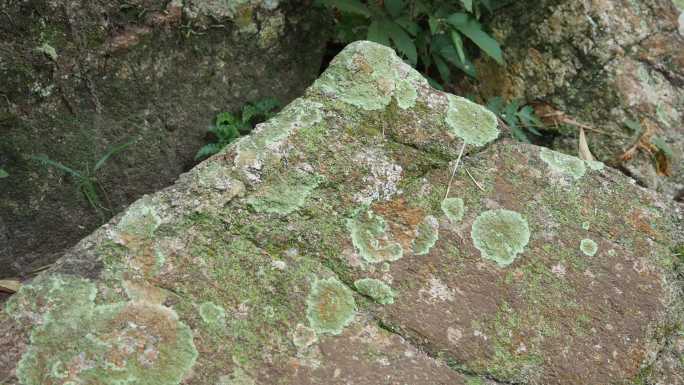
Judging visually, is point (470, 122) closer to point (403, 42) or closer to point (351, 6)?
point (403, 42)

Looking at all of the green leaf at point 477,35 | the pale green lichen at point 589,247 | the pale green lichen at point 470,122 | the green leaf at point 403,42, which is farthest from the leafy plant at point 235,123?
the pale green lichen at point 589,247

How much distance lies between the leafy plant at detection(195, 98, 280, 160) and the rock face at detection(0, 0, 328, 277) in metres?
0.05

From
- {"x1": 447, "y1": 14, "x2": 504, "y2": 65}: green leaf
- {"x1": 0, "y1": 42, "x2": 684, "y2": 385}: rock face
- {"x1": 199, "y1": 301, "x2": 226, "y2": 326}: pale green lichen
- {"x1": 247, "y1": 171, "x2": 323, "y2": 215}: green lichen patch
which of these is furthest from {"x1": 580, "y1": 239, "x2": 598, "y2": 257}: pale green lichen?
{"x1": 447, "y1": 14, "x2": 504, "y2": 65}: green leaf

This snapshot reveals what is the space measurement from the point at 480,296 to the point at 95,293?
1045 millimetres

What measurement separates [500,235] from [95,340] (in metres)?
1.17

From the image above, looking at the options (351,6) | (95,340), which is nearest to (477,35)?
(351,6)

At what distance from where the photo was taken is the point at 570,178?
2.20 m

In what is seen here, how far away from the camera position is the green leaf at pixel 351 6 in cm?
279

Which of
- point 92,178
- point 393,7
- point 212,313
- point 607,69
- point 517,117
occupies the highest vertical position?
point 393,7

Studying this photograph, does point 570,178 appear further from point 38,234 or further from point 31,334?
point 38,234

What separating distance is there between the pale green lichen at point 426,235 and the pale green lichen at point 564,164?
18.7 inches

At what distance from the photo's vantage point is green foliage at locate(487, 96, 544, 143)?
10.5 ft

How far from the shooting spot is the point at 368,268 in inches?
75.9

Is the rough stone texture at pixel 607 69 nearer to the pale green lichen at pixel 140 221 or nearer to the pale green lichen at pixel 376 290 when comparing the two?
the pale green lichen at pixel 376 290
